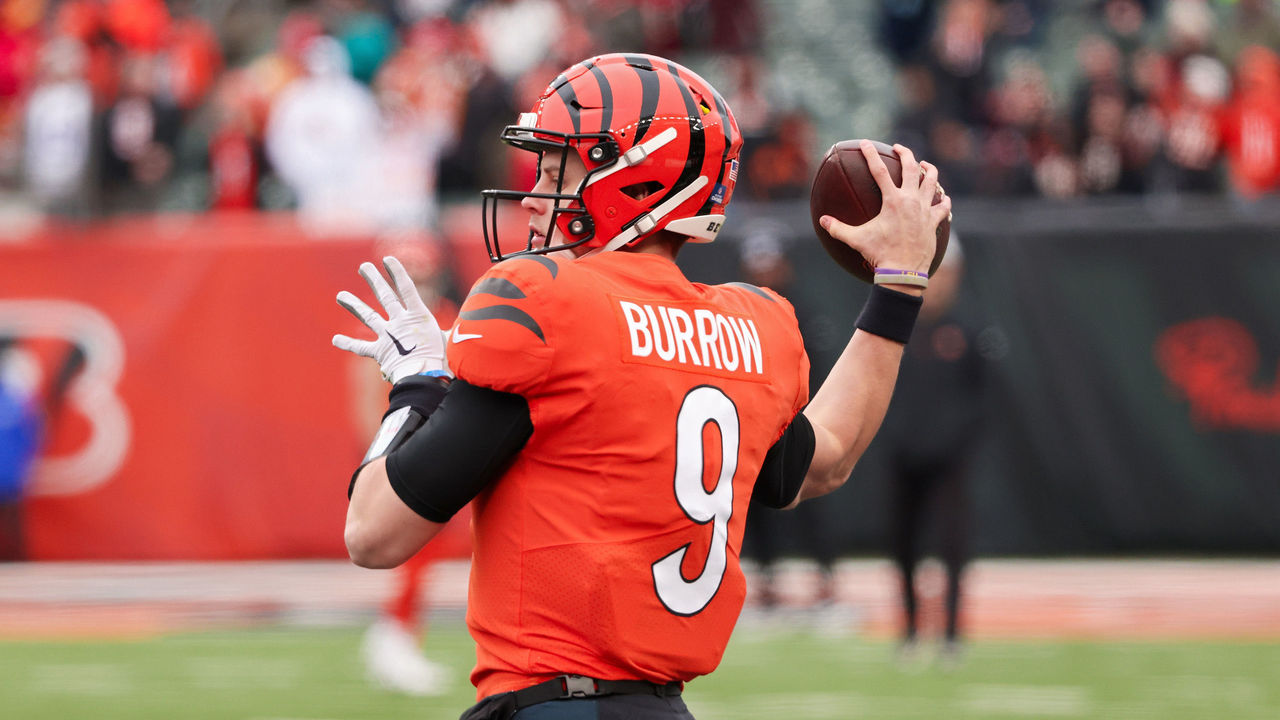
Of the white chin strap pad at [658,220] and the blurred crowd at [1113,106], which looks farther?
the blurred crowd at [1113,106]

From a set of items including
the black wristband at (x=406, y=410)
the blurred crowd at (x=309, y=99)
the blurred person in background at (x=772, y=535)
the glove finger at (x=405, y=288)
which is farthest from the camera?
the blurred crowd at (x=309, y=99)

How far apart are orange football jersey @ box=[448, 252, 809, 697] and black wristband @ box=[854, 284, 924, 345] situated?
0.42 m

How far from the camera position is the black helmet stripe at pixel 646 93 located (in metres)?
2.68

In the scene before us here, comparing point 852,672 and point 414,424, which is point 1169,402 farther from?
point 414,424

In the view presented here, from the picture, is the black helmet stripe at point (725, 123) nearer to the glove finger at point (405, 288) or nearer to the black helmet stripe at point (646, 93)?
the black helmet stripe at point (646, 93)

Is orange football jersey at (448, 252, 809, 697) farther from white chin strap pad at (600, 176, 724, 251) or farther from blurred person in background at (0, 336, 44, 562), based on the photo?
blurred person in background at (0, 336, 44, 562)

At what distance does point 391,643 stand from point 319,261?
4.53m

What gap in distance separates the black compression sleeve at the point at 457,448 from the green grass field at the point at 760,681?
4028mm

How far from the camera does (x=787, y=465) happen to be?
280 cm

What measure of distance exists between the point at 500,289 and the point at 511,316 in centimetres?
6

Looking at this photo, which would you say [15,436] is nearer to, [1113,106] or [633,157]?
[1113,106]

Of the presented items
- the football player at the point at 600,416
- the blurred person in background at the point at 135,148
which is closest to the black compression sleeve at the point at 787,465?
the football player at the point at 600,416

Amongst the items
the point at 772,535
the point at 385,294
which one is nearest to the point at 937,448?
the point at 772,535

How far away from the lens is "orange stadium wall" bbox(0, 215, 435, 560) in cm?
1071
